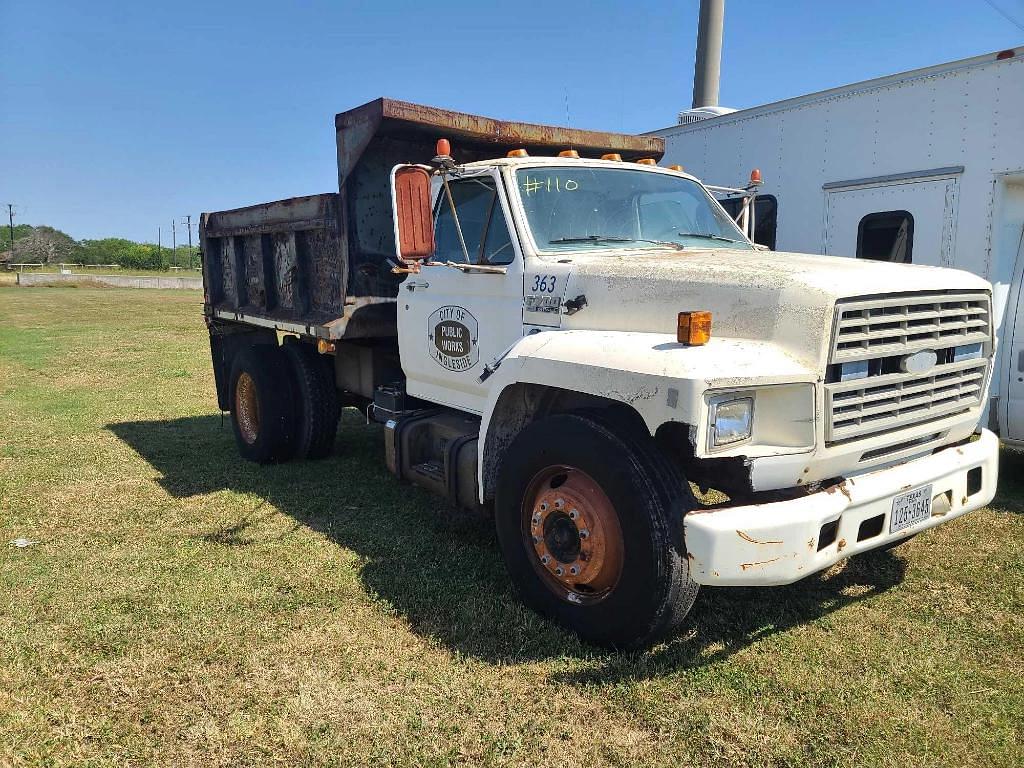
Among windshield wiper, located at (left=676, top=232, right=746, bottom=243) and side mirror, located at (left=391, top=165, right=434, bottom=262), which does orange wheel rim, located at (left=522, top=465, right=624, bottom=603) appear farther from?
windshield wiper, located at (left=676, top=232, right=746, bottom=243)

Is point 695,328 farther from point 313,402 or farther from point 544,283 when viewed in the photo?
point 313,402

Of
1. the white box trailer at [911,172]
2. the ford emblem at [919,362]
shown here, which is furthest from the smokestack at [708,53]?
the ford emblem at [919,362]

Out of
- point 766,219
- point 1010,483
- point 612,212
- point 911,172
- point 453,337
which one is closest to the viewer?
point 612,212

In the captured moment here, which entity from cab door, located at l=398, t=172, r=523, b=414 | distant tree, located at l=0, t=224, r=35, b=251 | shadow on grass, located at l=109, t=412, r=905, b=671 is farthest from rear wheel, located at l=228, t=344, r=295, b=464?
distant tree, located at l=0, t=224, r=35, b=251

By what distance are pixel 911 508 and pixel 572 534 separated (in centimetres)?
146

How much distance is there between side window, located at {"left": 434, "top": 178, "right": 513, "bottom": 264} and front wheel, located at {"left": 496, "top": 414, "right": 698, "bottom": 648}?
1.22 metres

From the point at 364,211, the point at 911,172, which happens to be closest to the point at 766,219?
the point at 911,172

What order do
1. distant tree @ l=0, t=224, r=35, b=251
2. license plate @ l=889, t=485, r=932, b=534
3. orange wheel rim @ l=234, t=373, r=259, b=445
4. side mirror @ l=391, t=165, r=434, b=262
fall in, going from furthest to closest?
distant tree @ l=0, t=224, r=35, b=251, orange wheel rim @ l=234, t=373, r=259, b=445, side mirror @ l=391, t=165, r=434, b=262, license plate @ l=889, t=485, r=932, b=534

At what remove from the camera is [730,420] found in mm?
2896

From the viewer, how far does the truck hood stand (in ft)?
9.86

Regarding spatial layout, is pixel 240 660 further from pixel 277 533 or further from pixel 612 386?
pixel 612 386

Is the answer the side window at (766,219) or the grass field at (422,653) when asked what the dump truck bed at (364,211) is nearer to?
the grass field at (422,653)

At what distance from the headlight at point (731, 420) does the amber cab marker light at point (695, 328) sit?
0.99ft

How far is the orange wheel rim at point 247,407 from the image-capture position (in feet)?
21.7
